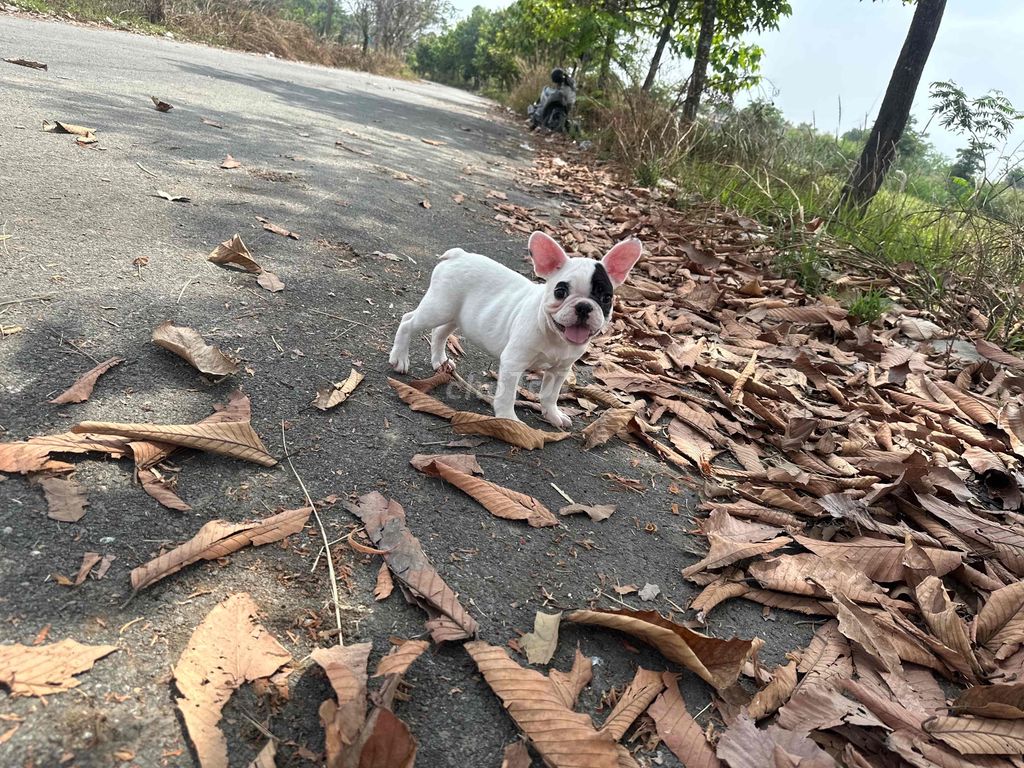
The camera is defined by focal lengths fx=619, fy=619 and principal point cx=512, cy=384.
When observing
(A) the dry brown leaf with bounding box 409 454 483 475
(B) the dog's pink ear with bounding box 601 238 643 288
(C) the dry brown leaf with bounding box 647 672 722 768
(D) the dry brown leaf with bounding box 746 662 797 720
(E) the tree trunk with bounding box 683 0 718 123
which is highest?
(E) the tree trunk with bounding box 683 0 718 123

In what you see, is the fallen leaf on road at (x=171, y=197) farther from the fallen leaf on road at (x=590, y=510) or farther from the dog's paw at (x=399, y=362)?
the fallen leaf on road at (x=590, y=510)

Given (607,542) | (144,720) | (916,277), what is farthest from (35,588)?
(916,277)

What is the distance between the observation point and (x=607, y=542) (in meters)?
2.31

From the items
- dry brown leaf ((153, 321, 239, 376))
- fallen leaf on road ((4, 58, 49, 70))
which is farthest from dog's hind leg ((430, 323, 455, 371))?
fallen leaf on road ((4, 58, 49, 70))

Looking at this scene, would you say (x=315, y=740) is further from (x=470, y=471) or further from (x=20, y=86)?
(x=20, y=86)

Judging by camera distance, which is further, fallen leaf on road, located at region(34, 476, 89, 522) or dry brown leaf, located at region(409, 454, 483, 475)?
dry brown leaf, located at region(409, 454, 483, 475)

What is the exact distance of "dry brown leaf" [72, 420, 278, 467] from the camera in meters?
2.04

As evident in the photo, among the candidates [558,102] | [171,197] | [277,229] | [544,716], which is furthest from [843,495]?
[558,102]

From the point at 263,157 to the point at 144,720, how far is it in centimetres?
590

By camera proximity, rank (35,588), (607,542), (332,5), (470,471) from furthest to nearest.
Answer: (332,5) → (470,471) → (607,542) → (35,588)

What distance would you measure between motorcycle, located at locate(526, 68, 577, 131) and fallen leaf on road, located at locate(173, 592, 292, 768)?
16274 mm

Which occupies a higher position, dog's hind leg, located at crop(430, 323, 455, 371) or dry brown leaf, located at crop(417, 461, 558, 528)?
→ dog's hind leg, located at crop(430, 323, 455, 371)

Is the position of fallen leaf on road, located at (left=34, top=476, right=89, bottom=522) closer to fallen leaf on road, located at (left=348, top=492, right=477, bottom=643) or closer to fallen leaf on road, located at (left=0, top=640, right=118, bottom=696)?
fallen leaf on road, located at (left=0, top=640, right=118, bottom=696)

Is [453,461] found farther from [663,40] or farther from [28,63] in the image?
[663,40]
